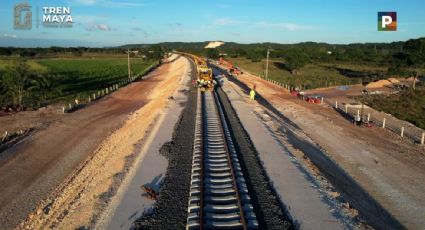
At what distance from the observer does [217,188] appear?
1414 centimetres

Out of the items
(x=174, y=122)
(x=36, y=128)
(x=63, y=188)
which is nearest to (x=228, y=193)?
(x=63, y=188)

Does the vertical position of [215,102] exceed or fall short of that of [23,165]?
it exceeds it

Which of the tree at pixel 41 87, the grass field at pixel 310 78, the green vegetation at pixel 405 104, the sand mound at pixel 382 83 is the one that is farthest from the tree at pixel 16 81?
the sand mound at pixel 382 83

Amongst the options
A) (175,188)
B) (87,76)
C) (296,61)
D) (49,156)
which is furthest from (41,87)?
(296,61)

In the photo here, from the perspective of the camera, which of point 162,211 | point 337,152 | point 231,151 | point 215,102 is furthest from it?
point 215,102

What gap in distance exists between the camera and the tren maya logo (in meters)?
54.0

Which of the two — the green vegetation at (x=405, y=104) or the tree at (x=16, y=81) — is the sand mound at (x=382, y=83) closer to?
the green vegetation at (x=405, y=104)

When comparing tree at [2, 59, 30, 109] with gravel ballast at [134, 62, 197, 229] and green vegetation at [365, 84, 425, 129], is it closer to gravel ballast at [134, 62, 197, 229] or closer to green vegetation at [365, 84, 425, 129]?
gravel ballast at [134, 62, 197, 229]

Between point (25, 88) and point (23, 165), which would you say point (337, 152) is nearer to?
point (23, 165)

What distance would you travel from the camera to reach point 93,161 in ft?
66.4

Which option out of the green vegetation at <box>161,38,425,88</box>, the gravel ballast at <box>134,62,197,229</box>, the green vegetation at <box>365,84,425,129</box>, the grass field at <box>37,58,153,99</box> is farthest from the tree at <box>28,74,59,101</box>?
the green vegetation at <box>161,38,425,88</box>

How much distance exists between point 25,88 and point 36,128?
595 inches

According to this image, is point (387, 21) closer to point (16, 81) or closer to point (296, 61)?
point (296, 61)

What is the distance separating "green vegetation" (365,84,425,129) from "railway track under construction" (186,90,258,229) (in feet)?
69.5
